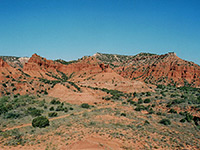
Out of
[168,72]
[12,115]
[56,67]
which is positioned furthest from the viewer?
[56,67]

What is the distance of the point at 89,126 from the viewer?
20.5 m

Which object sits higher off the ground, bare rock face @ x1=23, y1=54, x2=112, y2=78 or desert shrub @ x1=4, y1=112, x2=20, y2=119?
bare rock face @ x1=23, y1=54, x2=112, y2=78

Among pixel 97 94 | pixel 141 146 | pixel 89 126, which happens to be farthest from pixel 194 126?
pixel 97 94

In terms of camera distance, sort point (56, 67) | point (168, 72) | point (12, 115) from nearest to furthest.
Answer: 1. point (12, 115)
2. point (168, 72)
3. point (56, 67)

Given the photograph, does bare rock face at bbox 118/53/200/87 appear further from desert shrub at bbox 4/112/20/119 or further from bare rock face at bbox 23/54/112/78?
desert shrub at bbox 4/112/20/119

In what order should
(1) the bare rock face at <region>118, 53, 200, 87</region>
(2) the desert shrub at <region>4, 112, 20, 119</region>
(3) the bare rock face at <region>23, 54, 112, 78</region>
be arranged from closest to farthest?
(2) the desert shrub at <region>4, 112, 20, 119</region> < (3) the bare rock face at <region>23, 54, 112, 78</region> < (1) the bare rock face at <region>118, 53, 200, 87</region>

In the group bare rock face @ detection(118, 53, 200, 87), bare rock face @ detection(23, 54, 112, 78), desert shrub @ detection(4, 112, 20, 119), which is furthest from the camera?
bare rock face @ detection(118, 53, 200, 87)

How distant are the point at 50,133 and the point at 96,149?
6939 millimetres

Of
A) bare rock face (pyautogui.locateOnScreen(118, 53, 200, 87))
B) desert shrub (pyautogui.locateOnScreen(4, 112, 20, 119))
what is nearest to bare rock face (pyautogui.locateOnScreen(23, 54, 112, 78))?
→ bare rock face (pyautogui.locateOnScreen(118, 53, 200, 87))

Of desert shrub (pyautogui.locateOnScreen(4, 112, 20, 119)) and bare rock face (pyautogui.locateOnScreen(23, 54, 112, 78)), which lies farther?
bare rock face (pyautogui.locateOnScreen(23, 54, 112, 78))

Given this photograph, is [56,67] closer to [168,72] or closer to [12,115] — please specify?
[168,72]

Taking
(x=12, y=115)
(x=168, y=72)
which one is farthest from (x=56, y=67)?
(x=12, y=115)

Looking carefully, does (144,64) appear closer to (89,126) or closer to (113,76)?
(113,76)

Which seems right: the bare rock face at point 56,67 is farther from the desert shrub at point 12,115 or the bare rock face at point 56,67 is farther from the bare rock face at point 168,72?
the desert shrub at point 12,115
